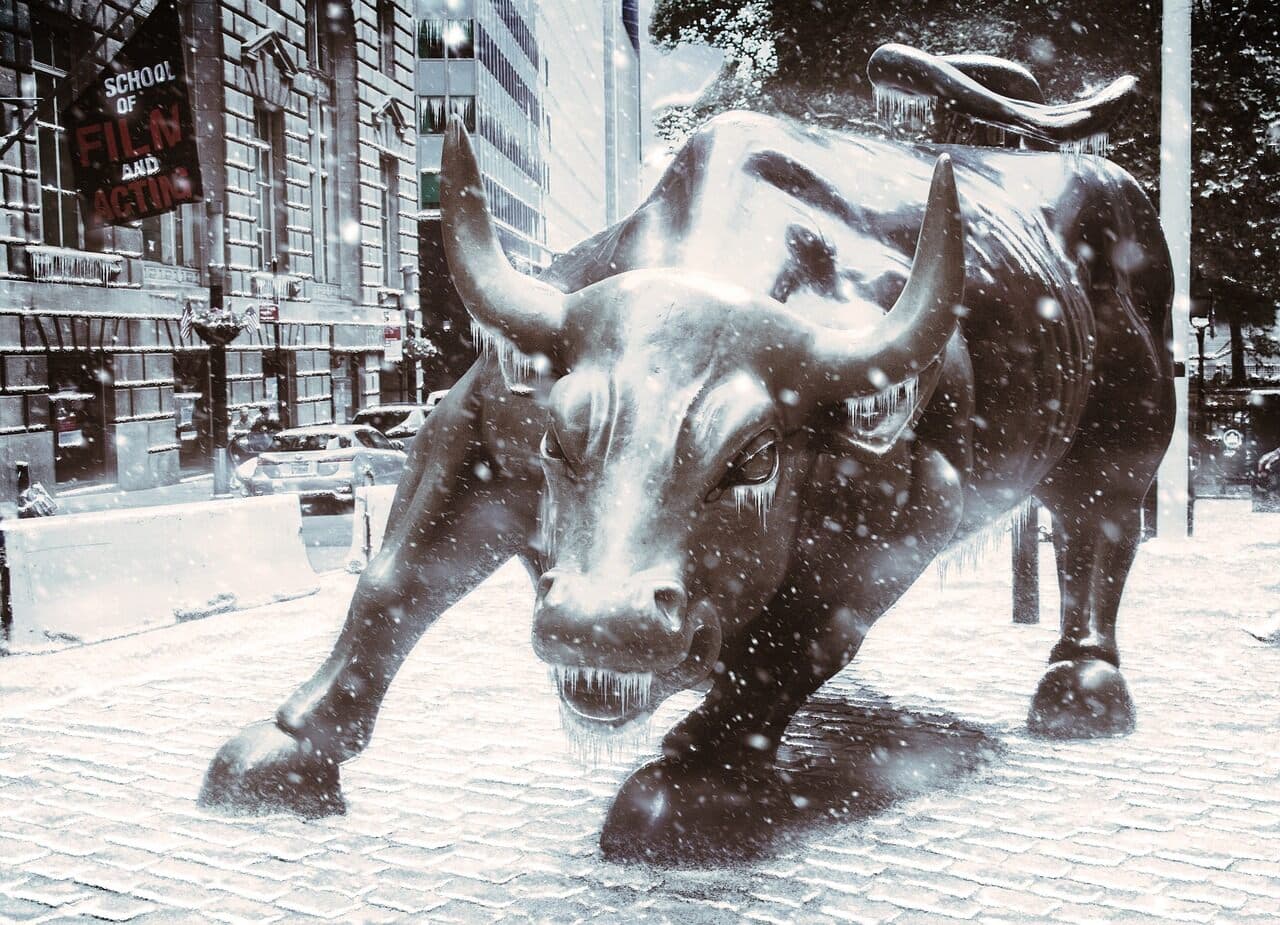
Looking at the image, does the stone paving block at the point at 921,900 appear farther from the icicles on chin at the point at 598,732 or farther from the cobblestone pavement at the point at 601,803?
the icicles on chin at the point at 598,732

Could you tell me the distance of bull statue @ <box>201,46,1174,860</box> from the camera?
3.51 meters

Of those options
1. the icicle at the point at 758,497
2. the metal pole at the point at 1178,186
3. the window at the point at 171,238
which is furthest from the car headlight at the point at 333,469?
the icicle at the point at 758,497

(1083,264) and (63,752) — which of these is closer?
(63,752)

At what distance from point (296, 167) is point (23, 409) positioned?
11.2 meters

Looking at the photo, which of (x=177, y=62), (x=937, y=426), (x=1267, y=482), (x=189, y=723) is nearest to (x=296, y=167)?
(x=177, y=62)

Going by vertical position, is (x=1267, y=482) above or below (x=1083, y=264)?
below

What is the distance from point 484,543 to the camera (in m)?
4.50

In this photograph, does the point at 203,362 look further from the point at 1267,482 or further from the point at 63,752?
the point at 63,752

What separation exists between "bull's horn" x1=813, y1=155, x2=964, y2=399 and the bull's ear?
6 cm

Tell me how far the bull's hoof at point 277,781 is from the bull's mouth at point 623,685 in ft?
4.22

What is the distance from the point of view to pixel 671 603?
10.9ft

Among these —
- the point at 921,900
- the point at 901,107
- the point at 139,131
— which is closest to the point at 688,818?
the point at 921,900

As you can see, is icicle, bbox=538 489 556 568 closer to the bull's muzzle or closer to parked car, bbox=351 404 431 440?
the bull's muzzle

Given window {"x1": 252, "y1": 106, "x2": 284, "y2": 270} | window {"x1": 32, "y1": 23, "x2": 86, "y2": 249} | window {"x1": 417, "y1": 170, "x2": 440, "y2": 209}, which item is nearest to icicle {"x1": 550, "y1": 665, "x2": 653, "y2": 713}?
window {"x1": 32, "y1": 23, "x2": 86, "y2": 249}
